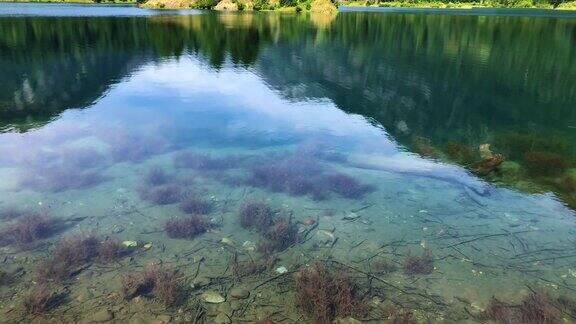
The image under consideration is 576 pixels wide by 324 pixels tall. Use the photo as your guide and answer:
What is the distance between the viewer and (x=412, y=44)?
327 feet

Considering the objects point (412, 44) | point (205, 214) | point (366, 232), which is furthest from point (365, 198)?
point (412, 44)

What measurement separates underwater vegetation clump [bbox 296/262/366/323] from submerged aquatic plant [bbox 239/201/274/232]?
3.85 m

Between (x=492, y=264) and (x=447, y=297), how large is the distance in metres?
3.37

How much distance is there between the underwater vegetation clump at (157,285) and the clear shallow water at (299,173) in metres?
0.34

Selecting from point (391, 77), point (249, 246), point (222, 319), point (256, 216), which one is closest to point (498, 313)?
point (222, 319)

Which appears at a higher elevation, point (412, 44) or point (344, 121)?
point (412, 44)

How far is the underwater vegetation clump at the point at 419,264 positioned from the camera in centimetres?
1605

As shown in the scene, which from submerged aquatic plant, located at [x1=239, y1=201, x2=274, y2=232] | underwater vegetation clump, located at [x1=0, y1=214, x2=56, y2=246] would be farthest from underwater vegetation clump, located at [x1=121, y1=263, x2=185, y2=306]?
underwater vegetation clump, located at [x1=0, y1=214, x2=56, y2=246]

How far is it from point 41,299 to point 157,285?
3483 millimetres

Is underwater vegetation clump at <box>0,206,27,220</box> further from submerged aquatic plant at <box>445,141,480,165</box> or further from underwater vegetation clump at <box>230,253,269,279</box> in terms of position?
submerged aquatic plant at <box>445,141,480,165</box>

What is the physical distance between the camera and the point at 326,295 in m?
14.4

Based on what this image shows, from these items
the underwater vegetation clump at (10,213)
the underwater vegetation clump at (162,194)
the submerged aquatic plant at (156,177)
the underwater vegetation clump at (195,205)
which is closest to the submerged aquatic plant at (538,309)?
the underwater vegetation clump at (195,205)

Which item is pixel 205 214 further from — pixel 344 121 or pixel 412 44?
pixel 412 44

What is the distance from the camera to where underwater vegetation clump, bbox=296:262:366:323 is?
44.7ft
